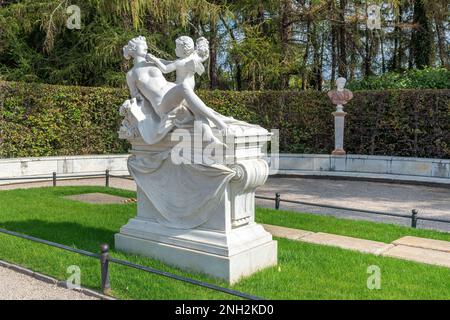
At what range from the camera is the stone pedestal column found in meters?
15.7

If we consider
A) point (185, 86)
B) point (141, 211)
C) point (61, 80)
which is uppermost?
point (61, 80)

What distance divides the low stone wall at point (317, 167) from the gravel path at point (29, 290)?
27.6ft

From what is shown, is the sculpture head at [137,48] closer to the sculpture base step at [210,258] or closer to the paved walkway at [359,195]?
the sculpture base step at [210,258]

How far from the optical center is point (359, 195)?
12164 mm

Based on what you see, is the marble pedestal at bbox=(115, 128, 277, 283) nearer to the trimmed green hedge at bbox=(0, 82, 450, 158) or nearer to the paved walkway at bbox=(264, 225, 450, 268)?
the paved walkway at bbox=(264, 225, 450, 268)

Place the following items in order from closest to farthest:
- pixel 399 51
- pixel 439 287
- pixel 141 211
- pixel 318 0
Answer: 1. pixel 439 287
2. pixel 141 211
3. pixel 318 0
4. pixel 399 51

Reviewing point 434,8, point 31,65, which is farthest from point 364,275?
point 434,8

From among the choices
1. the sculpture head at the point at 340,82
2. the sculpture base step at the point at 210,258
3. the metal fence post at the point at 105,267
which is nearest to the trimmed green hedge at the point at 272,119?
the sculpture head at the point at 340,82

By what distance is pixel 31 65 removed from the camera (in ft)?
61.4

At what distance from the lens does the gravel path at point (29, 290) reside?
4949mm

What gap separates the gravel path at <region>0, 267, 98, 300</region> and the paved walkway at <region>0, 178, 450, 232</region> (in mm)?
5878

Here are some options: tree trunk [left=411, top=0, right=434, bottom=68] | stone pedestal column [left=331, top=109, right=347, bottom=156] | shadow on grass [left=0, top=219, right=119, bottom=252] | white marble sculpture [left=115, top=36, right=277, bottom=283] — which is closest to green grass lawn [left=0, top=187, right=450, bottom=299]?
shadow on grass [left=0, top=219, right=119, bottom=252]

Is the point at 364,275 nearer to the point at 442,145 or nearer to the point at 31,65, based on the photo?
the point at 442,145

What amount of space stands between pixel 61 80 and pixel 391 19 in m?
17.4
